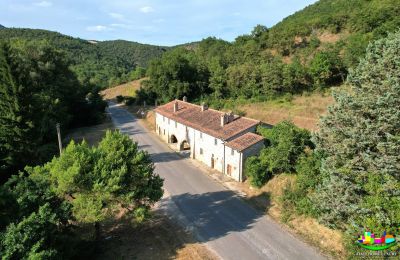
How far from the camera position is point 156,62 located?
72438 millimetres

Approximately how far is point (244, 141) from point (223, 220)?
941cm

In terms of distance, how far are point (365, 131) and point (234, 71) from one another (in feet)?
156

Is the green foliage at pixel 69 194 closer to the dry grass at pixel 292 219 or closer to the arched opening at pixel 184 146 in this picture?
the dry grass at pixel 292 219

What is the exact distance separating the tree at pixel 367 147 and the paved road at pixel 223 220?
12.2 ft

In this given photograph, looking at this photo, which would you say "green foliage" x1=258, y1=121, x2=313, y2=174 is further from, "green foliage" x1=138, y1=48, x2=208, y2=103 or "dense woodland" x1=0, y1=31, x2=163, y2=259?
"green foliage" x1=138, y1=48, x2=208, y2=103

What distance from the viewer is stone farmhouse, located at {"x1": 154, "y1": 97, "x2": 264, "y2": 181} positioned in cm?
3062

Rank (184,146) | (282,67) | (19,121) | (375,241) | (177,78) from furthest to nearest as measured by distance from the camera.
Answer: (177,78) → (282,67) → (184,146) → (19,121) → (375,241)

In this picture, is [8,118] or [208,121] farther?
[208,121]

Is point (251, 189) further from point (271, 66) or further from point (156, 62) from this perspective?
point (156, 62)

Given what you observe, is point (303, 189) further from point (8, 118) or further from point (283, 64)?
point (283, 64)

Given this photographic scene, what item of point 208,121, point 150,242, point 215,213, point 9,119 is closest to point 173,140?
point 208,121

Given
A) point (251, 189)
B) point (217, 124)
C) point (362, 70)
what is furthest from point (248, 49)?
point (362, 70)

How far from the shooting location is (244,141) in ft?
101

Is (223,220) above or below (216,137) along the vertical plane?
below
